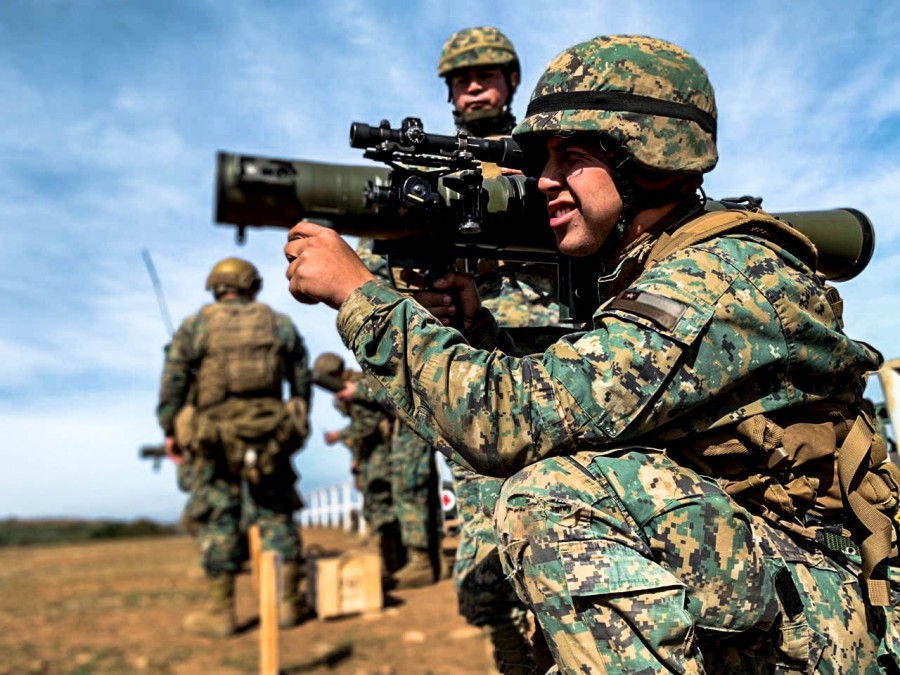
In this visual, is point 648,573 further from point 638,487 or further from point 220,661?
point 220,661

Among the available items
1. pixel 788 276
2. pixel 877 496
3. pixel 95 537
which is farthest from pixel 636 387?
pixel 95 537

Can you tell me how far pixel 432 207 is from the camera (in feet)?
6.74

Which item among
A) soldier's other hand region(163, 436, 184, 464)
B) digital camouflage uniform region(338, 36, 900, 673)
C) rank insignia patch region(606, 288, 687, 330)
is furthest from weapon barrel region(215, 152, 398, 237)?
soldier's other hand region(163, 436, 184, 464)

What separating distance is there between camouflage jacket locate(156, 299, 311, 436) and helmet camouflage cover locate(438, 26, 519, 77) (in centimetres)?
A: 301

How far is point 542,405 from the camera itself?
1.68 m

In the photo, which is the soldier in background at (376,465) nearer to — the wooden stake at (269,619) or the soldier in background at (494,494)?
the wooden stake at (269,619)

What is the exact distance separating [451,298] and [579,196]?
1.76ft

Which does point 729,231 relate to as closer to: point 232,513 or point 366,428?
point 232,513

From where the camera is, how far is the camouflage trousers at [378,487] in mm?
8898

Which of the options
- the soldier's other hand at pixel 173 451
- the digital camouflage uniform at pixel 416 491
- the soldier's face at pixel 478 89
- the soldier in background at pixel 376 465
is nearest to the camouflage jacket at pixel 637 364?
the soldier's face at pixel 478 89

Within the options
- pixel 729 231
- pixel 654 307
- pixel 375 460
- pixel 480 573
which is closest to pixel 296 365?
pixel 375 460

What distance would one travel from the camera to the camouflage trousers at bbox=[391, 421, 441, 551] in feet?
25.2

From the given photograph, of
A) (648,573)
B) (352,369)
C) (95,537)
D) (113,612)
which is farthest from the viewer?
(95,537)

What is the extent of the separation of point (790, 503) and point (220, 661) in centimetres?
457
